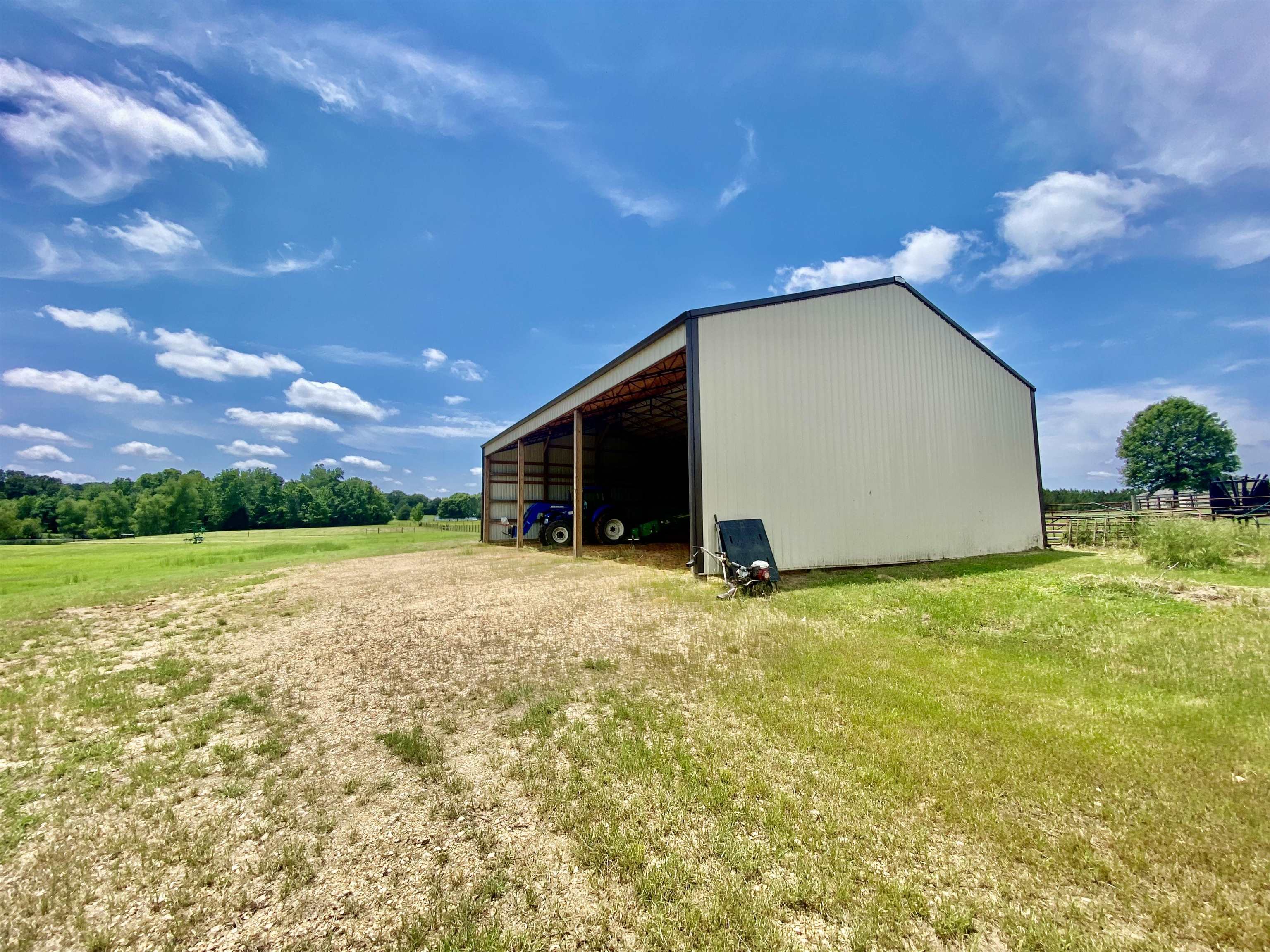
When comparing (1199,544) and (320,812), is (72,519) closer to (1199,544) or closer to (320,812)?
(320,812)

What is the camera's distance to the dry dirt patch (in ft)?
6.23

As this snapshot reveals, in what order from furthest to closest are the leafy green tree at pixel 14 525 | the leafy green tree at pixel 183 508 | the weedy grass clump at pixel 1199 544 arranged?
the leafy green tree at pixel 183 508, the leafy green tree at pixel 14 525, the weedy grass clump at pixel 1199 544

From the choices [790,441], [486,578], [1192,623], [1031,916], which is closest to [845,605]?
[1192,623]

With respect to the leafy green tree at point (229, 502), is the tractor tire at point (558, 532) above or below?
below

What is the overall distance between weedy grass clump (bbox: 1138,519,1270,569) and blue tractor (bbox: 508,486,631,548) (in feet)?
44.8

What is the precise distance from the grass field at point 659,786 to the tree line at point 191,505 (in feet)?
201

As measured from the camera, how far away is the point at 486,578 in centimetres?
1069

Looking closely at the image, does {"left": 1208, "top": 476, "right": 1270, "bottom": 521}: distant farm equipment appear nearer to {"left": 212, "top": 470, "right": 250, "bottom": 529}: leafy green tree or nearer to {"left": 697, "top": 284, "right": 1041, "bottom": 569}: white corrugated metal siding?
{"left": 697, "top": 284, "right": 1041, "bottom": 569}: white corrugated metal siding

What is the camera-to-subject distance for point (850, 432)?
35.2 feet

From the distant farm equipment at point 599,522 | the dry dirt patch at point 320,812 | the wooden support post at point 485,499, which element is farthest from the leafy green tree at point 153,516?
the dry dirt patch at point 320,812

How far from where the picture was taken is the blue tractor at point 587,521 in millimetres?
17797

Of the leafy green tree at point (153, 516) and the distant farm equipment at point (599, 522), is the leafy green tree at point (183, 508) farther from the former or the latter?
the distant farm equipment at point (599, 522)

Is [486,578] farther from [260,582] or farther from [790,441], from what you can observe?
[790,441]

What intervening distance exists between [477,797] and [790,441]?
902 centimetres
